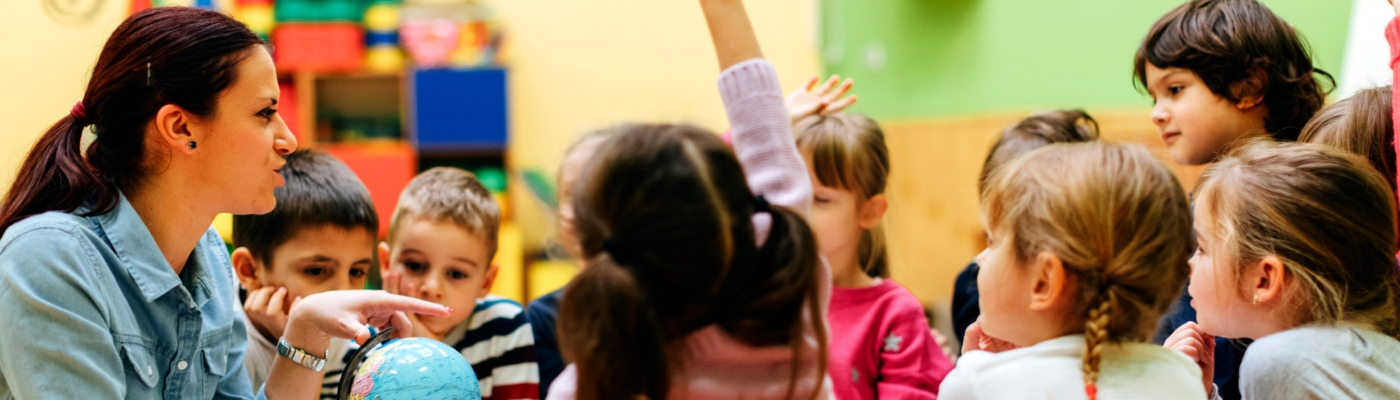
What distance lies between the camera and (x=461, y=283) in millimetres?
2092

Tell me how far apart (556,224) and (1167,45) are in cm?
153

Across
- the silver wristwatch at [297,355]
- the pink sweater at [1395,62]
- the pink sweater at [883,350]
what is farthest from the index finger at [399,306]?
the pink sweater at [1395,62]

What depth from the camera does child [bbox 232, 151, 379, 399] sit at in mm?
2070

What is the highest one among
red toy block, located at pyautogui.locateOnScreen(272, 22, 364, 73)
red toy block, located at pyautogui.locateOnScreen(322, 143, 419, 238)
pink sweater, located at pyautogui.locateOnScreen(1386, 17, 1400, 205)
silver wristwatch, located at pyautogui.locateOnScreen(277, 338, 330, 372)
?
pink sweater, located at pyautogui.locateOnScreen(1386, 17, 1400, 205)

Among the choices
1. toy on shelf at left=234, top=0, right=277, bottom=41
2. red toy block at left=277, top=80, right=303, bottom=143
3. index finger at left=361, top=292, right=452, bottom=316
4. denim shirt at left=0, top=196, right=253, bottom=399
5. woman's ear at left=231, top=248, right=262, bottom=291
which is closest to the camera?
denim shirt at left=0, top=196, right=253, bottom=399

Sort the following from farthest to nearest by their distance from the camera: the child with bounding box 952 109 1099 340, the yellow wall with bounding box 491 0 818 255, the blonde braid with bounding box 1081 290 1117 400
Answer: the yellow wall with bounding box 491 0 818 255 < the child with bounding box 952 109 1099 340 < the blonde braid with bounding box 1081 290 1117 400

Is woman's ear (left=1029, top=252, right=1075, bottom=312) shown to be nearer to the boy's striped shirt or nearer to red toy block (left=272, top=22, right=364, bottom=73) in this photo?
the boy's striped shirt

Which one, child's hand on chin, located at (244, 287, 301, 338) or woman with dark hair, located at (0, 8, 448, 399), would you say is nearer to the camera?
woman with dark hair, located at (0, 8, 448, 399)

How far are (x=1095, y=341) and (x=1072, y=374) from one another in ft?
0.18

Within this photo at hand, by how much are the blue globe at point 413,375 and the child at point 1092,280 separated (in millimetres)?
727

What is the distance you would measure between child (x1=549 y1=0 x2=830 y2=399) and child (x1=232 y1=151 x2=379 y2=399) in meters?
0.97

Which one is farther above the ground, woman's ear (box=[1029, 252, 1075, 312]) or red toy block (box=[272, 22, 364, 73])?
woman's ear (box=[1029, 252, 1075, 312])

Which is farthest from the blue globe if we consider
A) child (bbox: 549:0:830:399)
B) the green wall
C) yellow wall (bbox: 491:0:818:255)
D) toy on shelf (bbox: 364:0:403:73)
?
yellow wall (bbox: 491:0:818:255)

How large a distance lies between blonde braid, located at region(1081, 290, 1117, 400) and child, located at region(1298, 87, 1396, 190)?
888 millimetres
